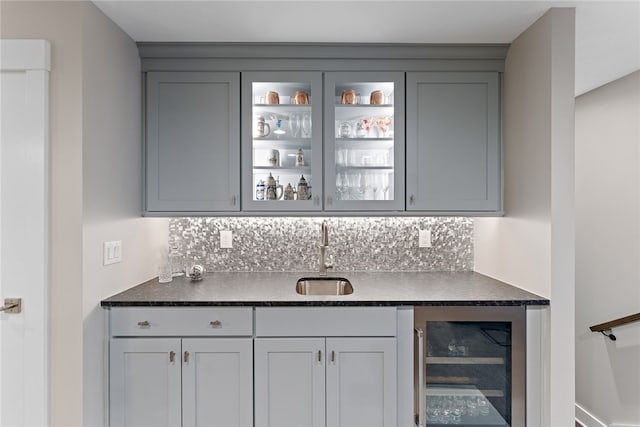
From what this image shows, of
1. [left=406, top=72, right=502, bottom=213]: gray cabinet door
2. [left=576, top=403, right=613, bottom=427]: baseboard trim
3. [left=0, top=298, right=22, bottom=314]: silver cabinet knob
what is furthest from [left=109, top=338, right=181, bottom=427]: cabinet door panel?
[left=576, top=403, right=613, bottom=427]: baseboard trim

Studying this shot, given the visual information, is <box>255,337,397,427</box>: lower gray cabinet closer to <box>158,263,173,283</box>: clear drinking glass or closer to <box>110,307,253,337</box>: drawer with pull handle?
<box>110,307,253,337</box>: drawer with pull handle

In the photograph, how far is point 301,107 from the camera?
7.46ft

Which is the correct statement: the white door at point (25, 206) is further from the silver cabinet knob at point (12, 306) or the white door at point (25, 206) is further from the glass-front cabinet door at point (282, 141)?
the glass-front cabinet door at point (282, 141)

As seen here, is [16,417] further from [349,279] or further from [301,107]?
[301,107]

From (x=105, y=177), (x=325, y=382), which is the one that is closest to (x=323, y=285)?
(x=325, y=382)

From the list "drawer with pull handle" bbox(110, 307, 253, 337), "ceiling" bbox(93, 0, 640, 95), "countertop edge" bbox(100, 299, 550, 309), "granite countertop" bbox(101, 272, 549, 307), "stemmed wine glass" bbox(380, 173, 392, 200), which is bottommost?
"drawer with pull handle" bbox(110, 307, 253, 337)

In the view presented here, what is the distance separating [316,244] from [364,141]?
2.51 ft

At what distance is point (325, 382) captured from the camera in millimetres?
1848

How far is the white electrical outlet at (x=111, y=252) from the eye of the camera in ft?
6.09

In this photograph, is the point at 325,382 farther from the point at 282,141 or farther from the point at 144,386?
the point at 282,141

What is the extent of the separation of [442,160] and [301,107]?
89 cm

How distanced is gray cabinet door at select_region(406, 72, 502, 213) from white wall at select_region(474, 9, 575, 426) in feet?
0.70

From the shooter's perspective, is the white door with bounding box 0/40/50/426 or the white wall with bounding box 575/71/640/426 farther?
the white wall with bounding box 575/71/640/426

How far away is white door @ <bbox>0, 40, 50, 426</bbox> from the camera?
167 centimetres
